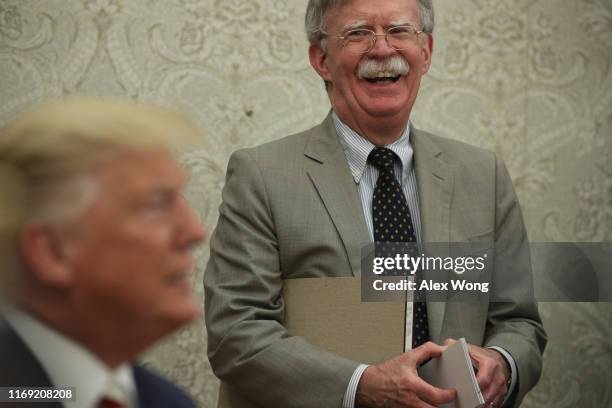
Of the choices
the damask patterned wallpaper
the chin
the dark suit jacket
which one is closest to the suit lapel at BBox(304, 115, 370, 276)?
the chin

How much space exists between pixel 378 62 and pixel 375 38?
0.05 metres

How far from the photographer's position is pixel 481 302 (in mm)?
2178

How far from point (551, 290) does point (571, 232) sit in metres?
0.24

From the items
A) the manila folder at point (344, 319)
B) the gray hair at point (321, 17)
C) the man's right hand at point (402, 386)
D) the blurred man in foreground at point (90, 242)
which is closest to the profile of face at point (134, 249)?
the blurred man in foreground at point (90, 242)

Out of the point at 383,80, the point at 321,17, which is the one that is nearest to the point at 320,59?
the point at 321,17

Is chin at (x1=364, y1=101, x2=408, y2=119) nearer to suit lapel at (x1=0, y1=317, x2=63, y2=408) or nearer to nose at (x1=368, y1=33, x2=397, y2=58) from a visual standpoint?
nose at (x1=368, y1=33, x2=397, y2=58)

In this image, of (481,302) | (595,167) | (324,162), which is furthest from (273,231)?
(595,167)

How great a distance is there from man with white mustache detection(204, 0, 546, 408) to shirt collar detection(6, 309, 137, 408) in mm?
1152

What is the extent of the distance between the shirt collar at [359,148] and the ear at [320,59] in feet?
0.38

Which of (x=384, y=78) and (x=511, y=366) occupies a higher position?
(x=384, y=78)

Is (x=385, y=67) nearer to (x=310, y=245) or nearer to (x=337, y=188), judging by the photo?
(x=337, y=188)

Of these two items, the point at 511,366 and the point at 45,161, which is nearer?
the point at 45,161

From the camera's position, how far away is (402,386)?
6.09ft

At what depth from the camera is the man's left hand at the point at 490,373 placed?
1.95m
